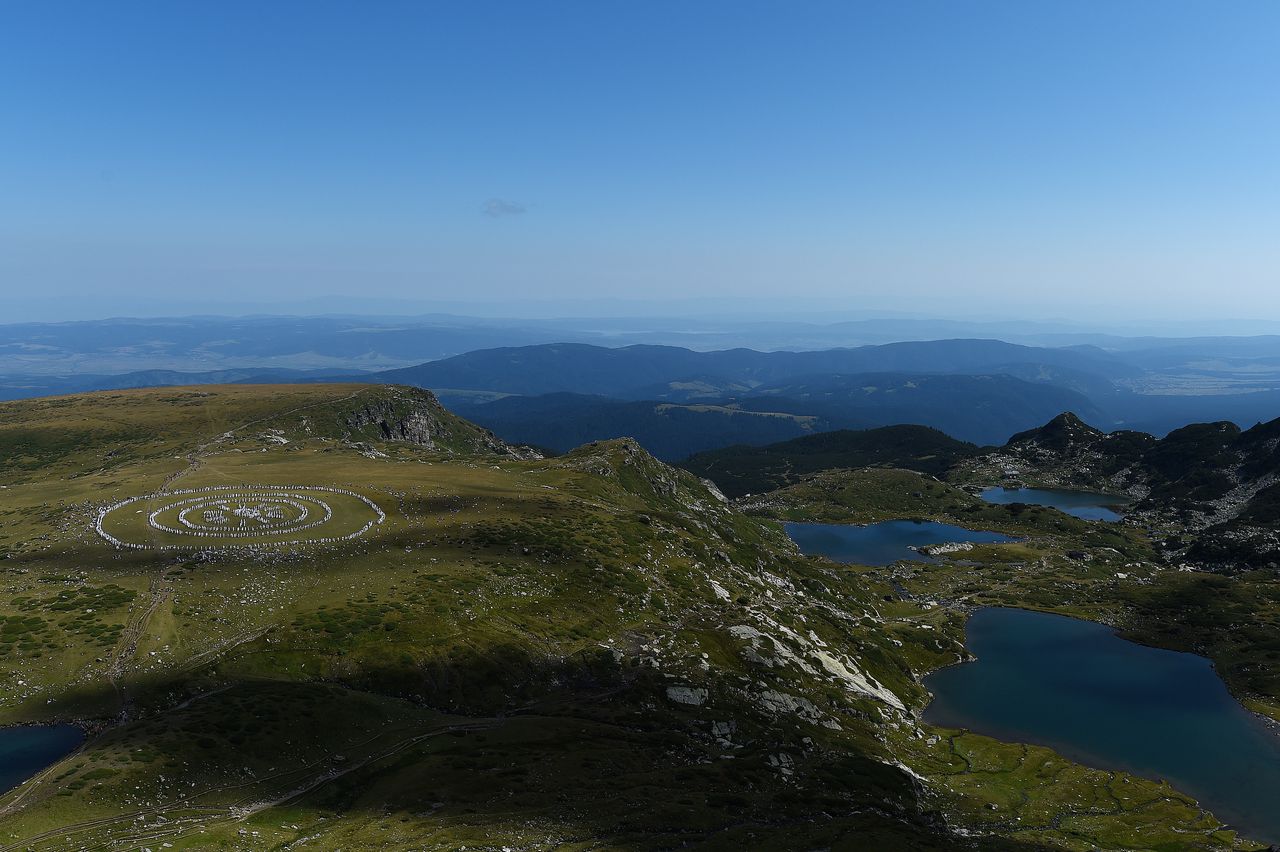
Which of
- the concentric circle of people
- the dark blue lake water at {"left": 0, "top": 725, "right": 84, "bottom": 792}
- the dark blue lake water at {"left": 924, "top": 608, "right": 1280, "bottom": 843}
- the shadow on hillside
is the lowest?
the dark blue lake water at {"left": 924, "top": 608, "right": 1280, "bottom": 843}

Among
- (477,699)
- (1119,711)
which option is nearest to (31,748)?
(477,699)

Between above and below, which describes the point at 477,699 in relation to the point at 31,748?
below

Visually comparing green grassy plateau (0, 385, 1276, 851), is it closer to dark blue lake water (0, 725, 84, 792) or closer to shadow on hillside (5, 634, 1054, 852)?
shadow on hillside (5, 634, 1054, 852)

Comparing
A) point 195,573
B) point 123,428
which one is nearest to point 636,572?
point 195,573

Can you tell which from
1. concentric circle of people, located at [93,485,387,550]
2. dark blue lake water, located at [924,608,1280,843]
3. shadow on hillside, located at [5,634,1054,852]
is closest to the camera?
shadow on hillside, located at [5,634,1054,852]

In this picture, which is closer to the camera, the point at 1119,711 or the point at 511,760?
the point at 511,760

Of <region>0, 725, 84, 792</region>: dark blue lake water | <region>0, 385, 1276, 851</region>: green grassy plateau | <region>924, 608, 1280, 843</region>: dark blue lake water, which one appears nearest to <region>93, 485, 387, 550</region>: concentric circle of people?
<region>0, 385, 1276, 851</region>: green grassy plateau

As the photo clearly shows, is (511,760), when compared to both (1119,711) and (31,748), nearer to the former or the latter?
(31,748)

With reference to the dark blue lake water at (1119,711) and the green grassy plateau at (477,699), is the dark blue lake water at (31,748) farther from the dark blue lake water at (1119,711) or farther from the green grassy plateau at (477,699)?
the dark blue lake water at (1119,711)
